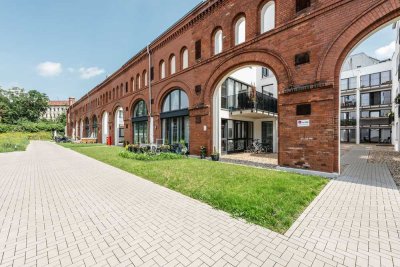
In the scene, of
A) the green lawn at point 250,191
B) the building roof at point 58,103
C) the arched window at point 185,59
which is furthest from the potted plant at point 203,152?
the building roof at point 58,103

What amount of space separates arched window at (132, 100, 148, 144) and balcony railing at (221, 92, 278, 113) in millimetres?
8689

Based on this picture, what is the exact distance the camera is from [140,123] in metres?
20.8

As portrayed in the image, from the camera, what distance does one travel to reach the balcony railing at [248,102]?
13559 mm

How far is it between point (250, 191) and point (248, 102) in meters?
9.56

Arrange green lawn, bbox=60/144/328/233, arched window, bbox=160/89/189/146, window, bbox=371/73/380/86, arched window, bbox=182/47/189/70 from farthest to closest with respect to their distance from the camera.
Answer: window, bbox=371/73/380/86
arched window, bbox=160/89/189/146
arched window, bbox=182/47/189/70
green lawn, bbox=60/144/328/233

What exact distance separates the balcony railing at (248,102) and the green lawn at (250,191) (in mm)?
7034

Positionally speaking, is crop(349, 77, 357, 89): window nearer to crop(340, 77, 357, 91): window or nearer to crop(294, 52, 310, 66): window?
crop(340, 77, 357, 91): window

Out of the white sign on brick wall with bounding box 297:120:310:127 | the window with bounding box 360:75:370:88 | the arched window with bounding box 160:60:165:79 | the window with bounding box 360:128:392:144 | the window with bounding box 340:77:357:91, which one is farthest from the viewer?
the window with bounding box 340:77:357:91

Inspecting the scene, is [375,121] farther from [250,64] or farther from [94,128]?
[94,128]

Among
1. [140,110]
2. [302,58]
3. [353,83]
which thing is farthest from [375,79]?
[140,110]

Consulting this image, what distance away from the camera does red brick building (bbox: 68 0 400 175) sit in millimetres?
7320

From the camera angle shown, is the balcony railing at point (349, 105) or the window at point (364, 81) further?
the balcony railing at point (349, 105)

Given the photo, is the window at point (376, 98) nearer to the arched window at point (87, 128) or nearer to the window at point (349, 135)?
the window at point (349, 135)

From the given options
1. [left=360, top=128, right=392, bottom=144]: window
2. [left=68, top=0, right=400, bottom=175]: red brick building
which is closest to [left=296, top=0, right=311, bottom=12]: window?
[left=68, top=0, right=400, bottom=175]: red brick building
